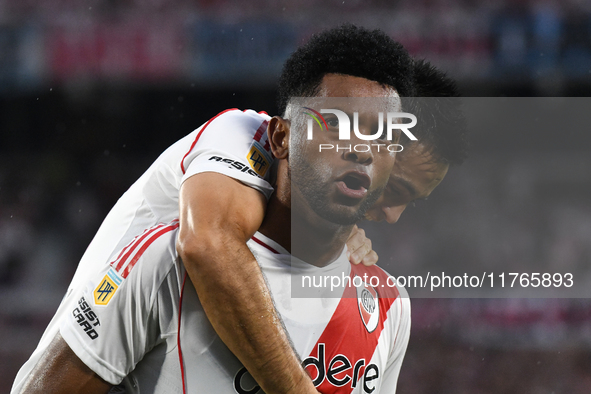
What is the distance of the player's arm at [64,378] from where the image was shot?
1489 mm

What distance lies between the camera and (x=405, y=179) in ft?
7.88

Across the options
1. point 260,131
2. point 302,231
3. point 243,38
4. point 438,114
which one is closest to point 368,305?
point 302,231

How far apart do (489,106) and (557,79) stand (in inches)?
42.8

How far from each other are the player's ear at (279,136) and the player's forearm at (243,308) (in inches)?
12.1

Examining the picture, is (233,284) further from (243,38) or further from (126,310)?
(243,38)

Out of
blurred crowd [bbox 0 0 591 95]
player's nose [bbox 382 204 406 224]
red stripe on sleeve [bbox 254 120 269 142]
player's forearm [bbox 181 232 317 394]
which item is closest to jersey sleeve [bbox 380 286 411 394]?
player's nose [bbox 382 204 406 224]

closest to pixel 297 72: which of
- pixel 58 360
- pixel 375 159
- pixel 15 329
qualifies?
pixel 375 159

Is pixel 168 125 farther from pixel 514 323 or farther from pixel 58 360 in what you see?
pixel 58 360

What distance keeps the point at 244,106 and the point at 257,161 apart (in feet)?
21.0

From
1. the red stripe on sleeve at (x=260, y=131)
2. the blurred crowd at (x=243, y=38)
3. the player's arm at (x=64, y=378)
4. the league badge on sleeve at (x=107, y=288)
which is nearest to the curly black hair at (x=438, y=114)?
the red stripe on sleeve at (x=260, y=131)

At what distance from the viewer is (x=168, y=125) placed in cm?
812

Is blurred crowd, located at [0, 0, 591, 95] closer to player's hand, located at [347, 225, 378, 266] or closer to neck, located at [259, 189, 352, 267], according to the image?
player's hand, located at [347, 225, 378, 266]

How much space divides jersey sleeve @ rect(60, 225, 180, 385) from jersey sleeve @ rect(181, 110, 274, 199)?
205 millimetres

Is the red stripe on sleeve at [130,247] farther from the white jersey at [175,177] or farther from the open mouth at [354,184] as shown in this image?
the open mouth at [354,184]
